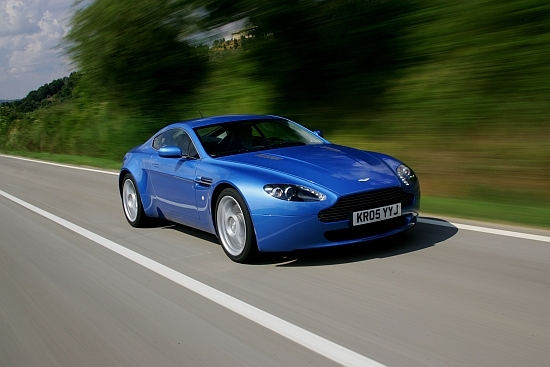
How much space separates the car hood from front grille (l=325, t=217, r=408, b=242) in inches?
12.3

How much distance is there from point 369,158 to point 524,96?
497cm

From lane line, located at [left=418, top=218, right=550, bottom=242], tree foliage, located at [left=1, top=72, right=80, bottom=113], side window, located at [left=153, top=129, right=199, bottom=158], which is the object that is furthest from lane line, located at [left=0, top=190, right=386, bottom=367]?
tree foliage, located at [left=1, top=72, right=80, bottom=113]

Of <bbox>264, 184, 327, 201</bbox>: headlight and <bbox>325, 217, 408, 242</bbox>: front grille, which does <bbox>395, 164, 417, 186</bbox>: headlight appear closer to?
<bbox>325, 217, 408, 242</bbox>: front grille

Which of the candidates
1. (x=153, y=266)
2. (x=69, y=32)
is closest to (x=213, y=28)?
(x=69, y=32)

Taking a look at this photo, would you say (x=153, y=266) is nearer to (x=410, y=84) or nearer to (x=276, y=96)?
(x=410, y=84)

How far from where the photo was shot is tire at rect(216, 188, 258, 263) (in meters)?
5.43

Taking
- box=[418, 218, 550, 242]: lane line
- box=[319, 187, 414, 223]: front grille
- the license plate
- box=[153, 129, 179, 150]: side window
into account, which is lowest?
box=[418, 218, 550, 242]: lane line

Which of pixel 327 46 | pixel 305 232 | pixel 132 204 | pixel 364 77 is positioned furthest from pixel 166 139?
pixel 327 46

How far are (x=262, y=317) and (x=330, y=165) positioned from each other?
5.94ft

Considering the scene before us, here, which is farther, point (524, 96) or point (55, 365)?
point (524, 96)

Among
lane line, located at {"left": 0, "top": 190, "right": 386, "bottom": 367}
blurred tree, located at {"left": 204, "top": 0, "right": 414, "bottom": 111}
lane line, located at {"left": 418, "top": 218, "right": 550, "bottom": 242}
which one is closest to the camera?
lane line, located at {"left": 0, "top": 190, "right": 386, "bottom": 367}

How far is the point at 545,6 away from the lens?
9.94 meters

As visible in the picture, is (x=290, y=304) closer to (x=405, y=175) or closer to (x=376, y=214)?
(x=376, y=214)

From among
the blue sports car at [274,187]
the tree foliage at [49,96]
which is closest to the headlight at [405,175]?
the blue sports car at [274,187]
